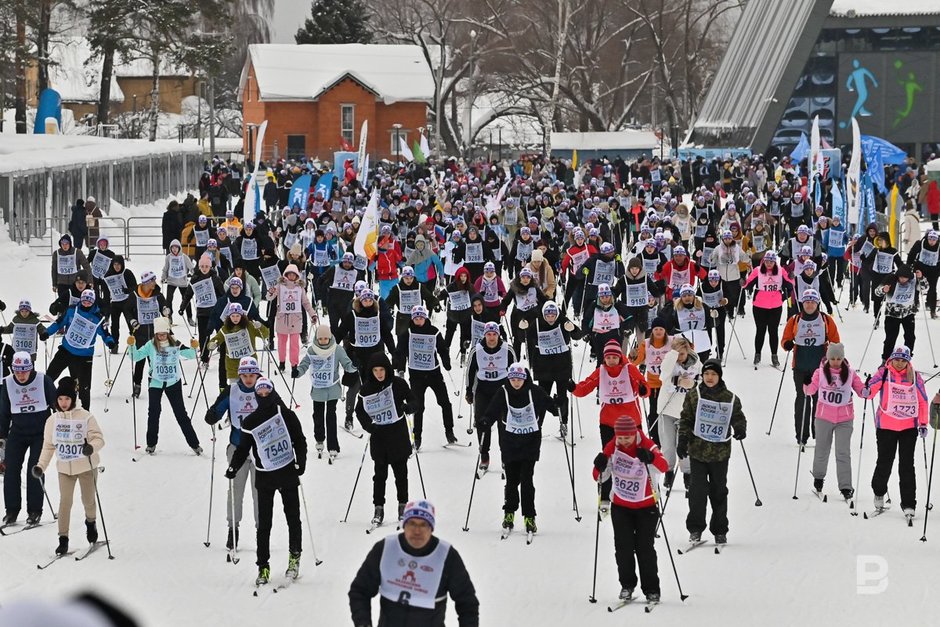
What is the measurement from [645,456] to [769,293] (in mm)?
9216

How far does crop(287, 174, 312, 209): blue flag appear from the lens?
3083 centimetres

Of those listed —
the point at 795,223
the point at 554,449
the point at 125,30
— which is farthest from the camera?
the point at 125,30

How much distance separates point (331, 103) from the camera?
7119 cm

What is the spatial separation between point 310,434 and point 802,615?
7089mm

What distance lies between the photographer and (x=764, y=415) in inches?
666

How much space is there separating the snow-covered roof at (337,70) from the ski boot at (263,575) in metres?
61.4

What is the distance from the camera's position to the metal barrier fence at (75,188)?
3294cm

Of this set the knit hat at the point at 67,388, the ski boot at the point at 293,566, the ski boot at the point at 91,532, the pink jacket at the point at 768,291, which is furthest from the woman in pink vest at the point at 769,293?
the knit hat at the point at 67,388

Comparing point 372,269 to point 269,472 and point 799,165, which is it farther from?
point 799,165

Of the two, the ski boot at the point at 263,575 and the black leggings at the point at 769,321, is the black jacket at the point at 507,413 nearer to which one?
the ski boot at the point at 263,575

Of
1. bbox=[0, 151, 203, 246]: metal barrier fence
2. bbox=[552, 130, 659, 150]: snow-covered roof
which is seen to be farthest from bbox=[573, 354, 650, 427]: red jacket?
bbox=[552, 130, 659, 150]: snow-covered roof

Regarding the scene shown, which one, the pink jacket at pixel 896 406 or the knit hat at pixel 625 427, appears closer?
the knit hat at pixel 625 427

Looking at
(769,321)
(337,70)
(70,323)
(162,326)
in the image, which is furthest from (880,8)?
(162,326)

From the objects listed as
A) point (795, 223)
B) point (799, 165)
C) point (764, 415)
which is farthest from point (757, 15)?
point (764, 415)
